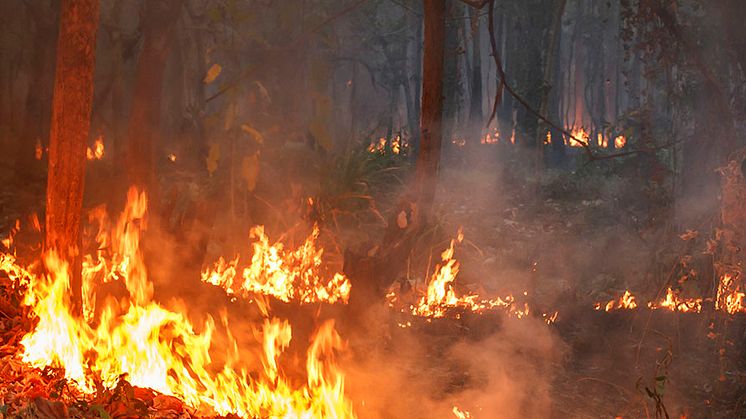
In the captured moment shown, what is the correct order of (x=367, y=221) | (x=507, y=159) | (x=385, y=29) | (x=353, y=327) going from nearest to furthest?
(x=353, y=327), (x=367, y=221), (x=507, y=159), (x=385, y=29)

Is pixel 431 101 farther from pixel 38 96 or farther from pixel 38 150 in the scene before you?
pixel 38 96

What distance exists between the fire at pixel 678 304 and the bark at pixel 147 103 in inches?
254

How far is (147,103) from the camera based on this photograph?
10.5 m

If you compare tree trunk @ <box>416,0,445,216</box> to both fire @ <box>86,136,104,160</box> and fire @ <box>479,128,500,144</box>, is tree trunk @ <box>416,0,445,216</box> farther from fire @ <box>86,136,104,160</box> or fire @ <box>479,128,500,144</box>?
fire @ <box>479,128,500,144</box>

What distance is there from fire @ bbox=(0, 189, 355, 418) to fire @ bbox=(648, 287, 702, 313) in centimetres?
336

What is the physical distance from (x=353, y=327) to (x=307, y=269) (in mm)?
2023

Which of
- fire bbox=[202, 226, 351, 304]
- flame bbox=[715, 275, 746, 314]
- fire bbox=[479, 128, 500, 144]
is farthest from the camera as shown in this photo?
fire bbox=[479, 128, 500, 144]

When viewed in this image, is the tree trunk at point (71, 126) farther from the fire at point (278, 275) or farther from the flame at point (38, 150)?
the flame at point (38, 150)

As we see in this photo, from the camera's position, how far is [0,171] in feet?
52.4

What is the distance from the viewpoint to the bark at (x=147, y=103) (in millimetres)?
10183

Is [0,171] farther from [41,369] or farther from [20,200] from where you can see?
[41,369]

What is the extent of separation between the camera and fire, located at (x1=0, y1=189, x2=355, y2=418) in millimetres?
5168

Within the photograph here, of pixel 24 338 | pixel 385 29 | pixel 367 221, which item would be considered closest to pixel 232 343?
pixel 24 338

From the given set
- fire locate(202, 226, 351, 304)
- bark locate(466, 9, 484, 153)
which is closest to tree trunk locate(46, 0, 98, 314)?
fire locate(202, 226, 351, 304)
